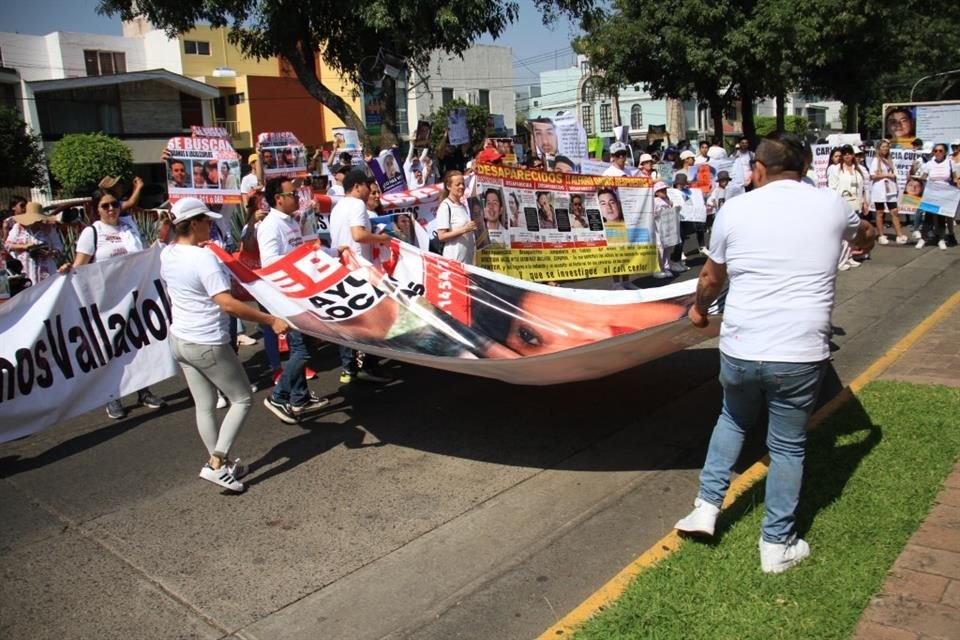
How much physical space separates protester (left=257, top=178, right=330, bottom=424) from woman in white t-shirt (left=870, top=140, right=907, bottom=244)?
11.8 m

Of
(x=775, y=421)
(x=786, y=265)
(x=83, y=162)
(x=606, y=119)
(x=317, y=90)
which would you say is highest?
(x=606, y=119)

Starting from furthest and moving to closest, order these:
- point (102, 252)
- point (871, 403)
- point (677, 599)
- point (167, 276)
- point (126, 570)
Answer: point (102, 252), point (871, 403), point (167, 276), point (126, 570), point (677, 599)

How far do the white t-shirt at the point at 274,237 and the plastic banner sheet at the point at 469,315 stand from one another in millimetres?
648

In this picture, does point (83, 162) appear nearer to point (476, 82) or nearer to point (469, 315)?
point (476, 82)

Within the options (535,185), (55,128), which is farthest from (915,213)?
(55,128)

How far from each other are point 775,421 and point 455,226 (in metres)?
4.41

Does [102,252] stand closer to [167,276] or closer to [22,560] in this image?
[167,276]

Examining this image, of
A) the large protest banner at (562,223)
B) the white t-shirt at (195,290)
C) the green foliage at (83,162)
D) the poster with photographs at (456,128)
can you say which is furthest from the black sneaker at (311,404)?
the green foliage at (83,162)

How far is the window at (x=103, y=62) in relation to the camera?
1948 inches

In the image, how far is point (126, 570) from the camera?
13.7ft

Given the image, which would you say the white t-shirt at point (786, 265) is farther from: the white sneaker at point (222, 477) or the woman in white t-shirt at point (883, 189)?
the woman in white t-shirt at point (883, 189)

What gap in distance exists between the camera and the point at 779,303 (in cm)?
346

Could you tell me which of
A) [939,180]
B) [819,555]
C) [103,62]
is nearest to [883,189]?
[939,180]

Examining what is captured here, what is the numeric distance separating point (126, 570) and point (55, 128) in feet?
131
